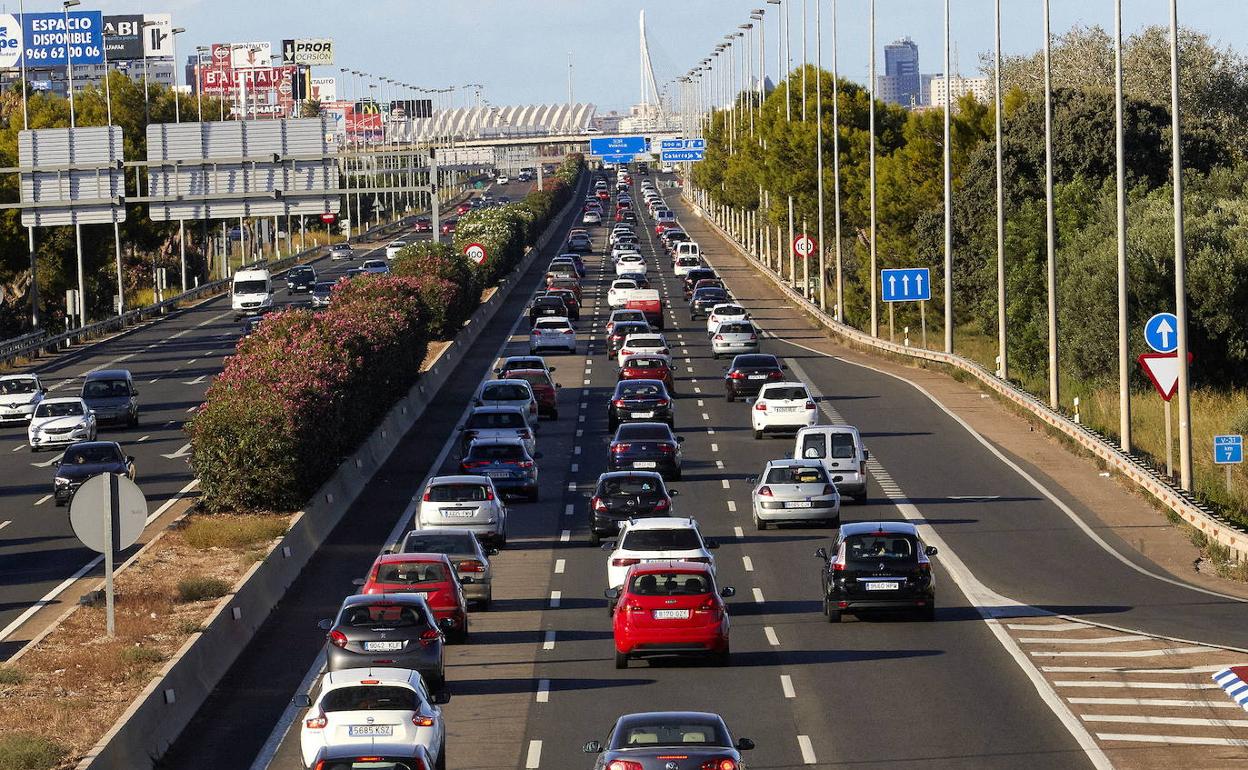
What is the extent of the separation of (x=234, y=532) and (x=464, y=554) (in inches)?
294

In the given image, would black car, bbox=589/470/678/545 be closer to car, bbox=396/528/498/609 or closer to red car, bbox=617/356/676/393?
car, bbox=396/528/498/609

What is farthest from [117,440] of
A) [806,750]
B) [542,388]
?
[806,750]

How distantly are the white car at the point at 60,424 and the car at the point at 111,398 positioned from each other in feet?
8.08

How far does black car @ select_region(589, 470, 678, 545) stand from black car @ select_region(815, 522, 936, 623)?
27.3 ft

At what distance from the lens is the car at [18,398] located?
58562mm

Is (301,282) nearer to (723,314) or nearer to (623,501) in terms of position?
(723,314)

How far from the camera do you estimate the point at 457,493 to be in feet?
115

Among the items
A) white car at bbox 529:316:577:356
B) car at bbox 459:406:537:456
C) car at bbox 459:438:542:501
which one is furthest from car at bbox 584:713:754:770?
white car at bbox 529:316:577:356

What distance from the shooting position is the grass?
114 ft

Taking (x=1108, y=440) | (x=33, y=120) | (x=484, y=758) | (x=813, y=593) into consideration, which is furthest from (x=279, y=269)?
(x=484, y=758)

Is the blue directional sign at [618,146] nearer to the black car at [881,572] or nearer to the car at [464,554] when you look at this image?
the car at [464,554]

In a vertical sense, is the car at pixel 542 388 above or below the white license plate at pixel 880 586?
above

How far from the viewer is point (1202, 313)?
59.4 meters

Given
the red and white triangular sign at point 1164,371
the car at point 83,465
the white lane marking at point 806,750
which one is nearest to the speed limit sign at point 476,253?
Result: the car at point 83,465
